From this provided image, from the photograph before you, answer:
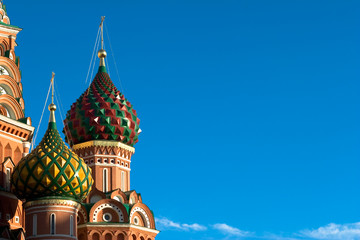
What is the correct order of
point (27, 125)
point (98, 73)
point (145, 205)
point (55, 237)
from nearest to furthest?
point (55, 237) → point (27, 125) → point (145, 205) → point (98, 73)

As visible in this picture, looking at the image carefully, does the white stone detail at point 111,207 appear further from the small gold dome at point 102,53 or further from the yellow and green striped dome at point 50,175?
the small gold dome at point 102,53

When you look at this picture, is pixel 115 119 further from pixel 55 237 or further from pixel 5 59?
pixel 55 237

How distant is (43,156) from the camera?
92.1 ft

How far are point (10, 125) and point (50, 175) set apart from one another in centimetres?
317

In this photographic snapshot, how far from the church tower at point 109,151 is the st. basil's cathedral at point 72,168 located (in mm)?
39

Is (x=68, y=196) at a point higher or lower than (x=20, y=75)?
lower

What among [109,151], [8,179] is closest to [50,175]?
[8,179]

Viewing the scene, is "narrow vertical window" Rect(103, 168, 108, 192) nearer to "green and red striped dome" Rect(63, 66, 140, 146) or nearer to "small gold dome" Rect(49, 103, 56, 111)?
"green and red striped dome" Rect(63, 66, 140, 146)

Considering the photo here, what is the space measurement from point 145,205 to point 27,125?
5.99 meters

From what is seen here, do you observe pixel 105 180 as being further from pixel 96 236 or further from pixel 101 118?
pixel 96 236

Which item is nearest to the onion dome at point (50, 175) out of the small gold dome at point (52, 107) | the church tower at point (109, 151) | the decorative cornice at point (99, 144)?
the small gold dome at point (52, 107)

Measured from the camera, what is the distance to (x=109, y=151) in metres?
34.5

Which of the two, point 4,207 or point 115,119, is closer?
point 4,207

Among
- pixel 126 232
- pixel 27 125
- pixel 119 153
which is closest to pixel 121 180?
pixel 119 153
